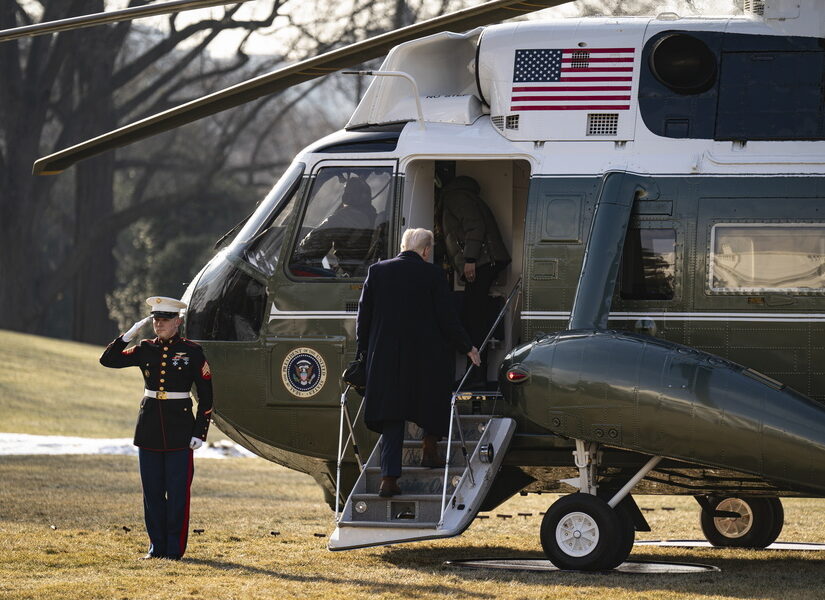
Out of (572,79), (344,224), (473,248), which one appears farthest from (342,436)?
(572,79)

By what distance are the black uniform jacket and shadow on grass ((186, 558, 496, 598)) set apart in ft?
2.74

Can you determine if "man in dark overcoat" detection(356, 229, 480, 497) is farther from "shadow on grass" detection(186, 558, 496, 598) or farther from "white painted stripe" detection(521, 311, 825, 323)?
"white painted stripe" detection(521, 311, 825, 323)

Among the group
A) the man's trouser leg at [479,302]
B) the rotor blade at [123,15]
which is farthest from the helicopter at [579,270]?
the rotor blade at [123,15]

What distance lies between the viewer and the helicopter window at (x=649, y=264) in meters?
8.77

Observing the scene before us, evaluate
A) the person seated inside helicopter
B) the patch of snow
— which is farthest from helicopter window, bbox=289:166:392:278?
the patch of snow

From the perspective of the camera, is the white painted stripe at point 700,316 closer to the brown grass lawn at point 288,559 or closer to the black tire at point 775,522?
the brown grass lawn at point 288,559

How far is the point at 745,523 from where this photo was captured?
1041 centimetres

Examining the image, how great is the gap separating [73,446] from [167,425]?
11.0m

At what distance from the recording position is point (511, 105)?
360 inches

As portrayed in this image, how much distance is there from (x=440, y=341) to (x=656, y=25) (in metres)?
2.64

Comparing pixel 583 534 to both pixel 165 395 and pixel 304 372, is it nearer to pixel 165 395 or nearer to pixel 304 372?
pixel 304 372

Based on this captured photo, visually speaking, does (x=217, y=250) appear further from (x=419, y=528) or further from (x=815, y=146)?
(x=815, y=146)

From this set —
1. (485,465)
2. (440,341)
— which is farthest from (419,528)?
(440,341)

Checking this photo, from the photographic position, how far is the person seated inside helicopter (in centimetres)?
933
